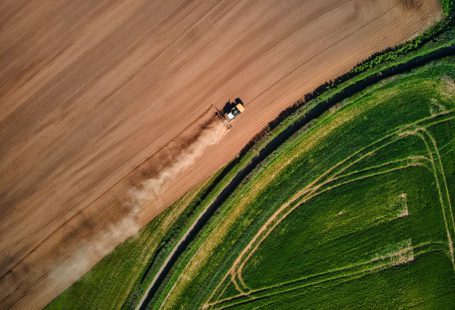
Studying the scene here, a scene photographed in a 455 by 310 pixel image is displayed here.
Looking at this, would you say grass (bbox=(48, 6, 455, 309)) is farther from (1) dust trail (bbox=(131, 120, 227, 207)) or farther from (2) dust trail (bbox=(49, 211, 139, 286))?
(1) dust trail (bbox=(131, 120, 227, 207))

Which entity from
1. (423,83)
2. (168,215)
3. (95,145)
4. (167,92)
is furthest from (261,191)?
(423,83)

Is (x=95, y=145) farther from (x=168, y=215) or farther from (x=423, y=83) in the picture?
(x=423, y=83)

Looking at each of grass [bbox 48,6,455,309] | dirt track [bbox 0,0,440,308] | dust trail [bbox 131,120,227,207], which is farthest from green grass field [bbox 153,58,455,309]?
dust trail [bbox 131,120,227,207]

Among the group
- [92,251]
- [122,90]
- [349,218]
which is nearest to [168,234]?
[92,251]

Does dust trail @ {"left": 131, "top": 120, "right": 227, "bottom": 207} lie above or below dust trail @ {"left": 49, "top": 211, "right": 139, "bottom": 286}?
above

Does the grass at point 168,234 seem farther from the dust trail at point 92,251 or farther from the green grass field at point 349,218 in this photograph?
the dust trail at point 92,251

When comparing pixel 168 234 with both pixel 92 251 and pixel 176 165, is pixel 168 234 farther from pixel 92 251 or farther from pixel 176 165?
pixel 92 251
